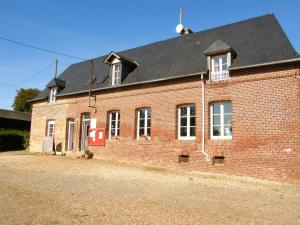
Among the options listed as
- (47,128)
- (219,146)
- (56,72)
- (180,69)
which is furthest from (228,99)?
(56,72)

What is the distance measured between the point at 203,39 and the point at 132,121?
6.00 m

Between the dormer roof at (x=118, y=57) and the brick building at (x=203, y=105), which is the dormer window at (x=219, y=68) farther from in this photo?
the dormer roof at (x=118, y=57)

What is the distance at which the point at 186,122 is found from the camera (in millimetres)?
14297

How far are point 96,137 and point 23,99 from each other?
35.7m

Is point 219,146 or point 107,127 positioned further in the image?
point 107,127

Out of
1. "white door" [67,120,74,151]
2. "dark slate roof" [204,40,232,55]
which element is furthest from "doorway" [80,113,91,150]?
"dark slate roof" [204,40,232,55]

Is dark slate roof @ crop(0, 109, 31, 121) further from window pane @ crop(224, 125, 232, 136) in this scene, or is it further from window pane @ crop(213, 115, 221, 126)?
window pane @ crop(224, 125, 232, 136)

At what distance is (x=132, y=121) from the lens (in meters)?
16.2

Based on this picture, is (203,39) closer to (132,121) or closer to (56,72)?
(132,121)

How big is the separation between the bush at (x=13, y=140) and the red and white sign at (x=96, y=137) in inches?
405

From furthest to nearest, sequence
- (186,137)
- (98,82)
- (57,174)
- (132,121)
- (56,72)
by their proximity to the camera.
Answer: (56,72), (98,82), (132,121), (186,137), (57,174)

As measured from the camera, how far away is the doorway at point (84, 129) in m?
19.2

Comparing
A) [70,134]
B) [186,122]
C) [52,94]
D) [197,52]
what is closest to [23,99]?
[52,94]

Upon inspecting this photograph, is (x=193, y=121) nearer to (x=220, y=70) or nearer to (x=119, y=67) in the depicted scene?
(x=220, y=70)
